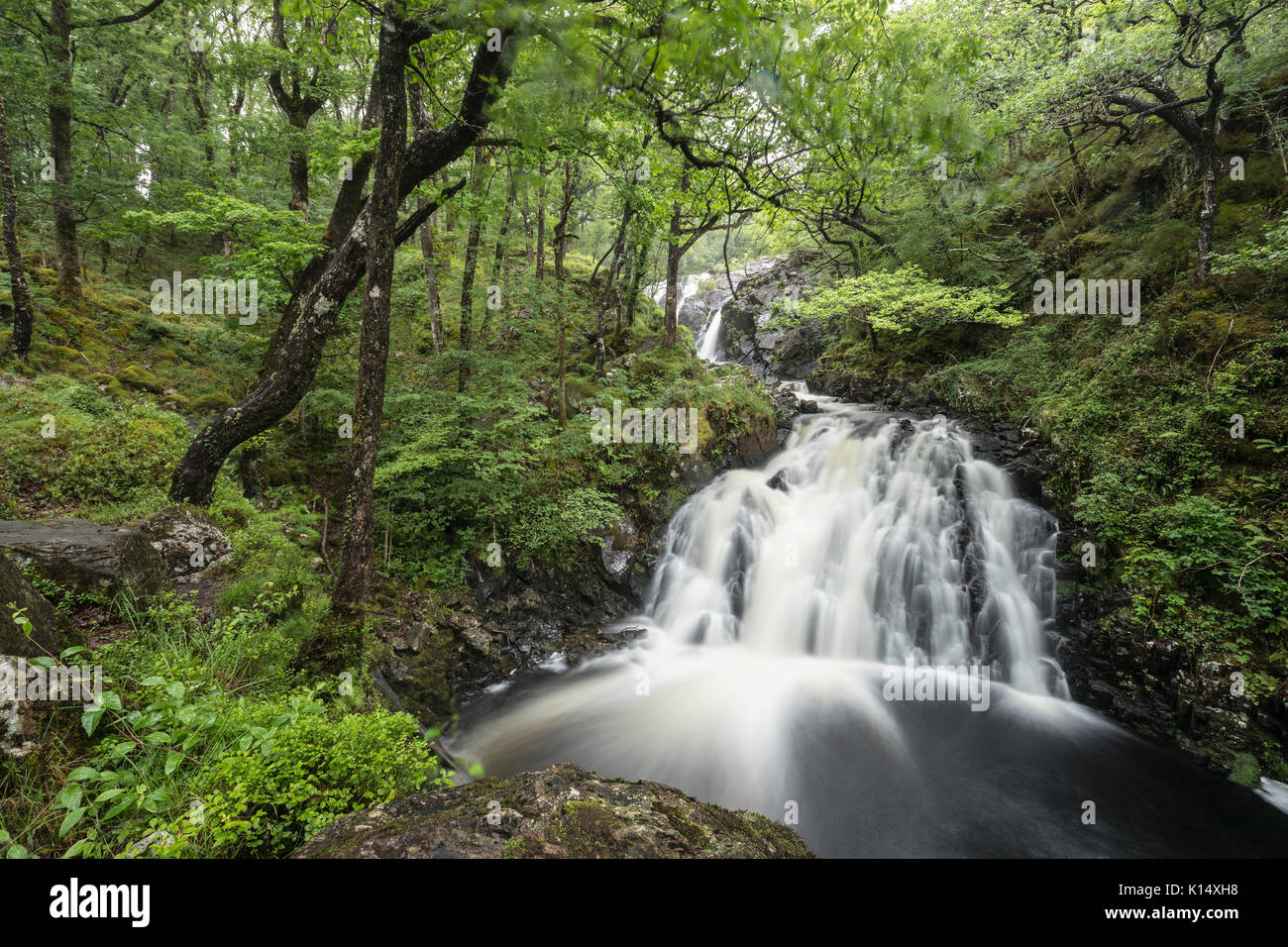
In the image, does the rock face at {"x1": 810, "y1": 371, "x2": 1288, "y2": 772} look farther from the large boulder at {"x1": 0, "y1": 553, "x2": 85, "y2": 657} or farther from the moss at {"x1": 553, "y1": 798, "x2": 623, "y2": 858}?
the large boulder at {"x1": 0, "y1": 553, "x2": 85, "y2": 657}

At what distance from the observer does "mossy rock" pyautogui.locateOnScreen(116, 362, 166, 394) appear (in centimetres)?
844

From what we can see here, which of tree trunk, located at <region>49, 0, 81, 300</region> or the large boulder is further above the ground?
tree trunk, located at <region>49, 0, 81, 300</region>

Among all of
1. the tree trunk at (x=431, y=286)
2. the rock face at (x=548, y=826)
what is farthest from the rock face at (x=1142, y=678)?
the tree trunk at (x=431, y=286)

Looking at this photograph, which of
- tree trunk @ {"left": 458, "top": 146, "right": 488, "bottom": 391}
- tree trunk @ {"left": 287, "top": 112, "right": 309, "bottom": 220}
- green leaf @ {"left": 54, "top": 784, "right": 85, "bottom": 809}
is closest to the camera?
green leaf @ {"left": 54, "top": 784, "right": 85, "bottom": 809}

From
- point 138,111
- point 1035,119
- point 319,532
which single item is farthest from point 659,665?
point 138,111

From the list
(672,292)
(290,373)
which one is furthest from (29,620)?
(672,292)

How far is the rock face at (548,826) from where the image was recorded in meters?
1.80

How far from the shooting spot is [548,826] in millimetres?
1931

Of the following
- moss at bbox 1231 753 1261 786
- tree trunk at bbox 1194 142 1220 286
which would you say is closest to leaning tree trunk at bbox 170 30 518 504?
moss at bbox 1231 753 1261 786

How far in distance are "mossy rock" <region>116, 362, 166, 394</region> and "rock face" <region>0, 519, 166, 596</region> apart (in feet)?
19.1

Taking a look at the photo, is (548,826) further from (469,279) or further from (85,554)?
(469,279)

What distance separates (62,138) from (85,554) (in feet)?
37.5
